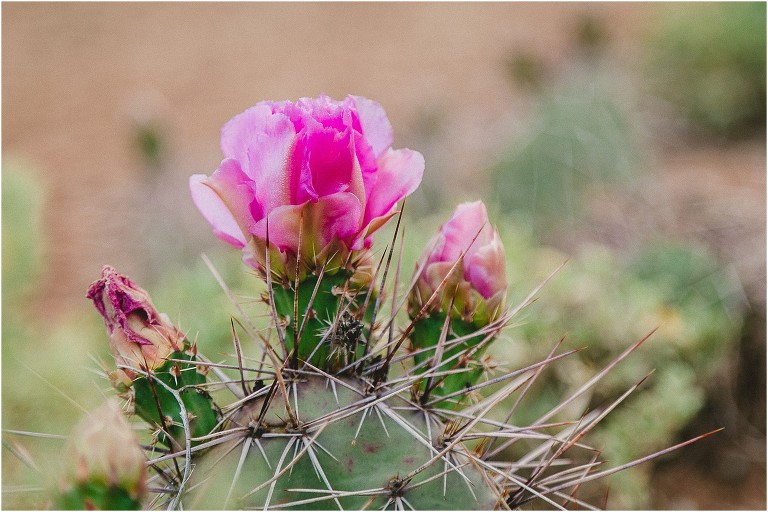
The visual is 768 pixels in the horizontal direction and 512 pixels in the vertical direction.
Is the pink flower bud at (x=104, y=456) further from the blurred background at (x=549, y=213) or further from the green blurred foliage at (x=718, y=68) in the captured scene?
the green blurred foliage at (x=718, y=68)

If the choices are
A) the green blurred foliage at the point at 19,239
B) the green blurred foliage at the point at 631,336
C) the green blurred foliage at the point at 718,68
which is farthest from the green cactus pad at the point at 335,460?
the green blurred foliage at the point at 718,68

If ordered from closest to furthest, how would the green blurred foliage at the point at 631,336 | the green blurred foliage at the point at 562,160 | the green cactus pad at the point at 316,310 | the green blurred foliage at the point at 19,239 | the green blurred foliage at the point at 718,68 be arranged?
the green cactus pad at the point at 316,310
the green blurred foliage at the point at 631,336
the green blurred foliage at the point at 19,239
the green blurred foliage at the point at 562,160
the green blurred foliage at the point at 718,68

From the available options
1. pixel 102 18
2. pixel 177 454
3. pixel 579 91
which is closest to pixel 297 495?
pixel 177 454

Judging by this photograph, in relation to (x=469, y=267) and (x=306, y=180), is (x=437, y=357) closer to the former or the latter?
(x=469, y=267)

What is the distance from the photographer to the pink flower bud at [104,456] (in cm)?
54

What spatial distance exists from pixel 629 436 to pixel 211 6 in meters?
9.15

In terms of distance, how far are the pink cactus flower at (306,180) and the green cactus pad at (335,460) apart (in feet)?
0.48

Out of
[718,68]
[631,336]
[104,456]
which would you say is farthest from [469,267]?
[718,68]

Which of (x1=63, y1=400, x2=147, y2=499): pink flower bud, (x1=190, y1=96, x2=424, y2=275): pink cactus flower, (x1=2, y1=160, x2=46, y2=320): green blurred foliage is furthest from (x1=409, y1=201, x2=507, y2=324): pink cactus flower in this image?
(x1=2, y1=160, x2=46, y2=320): green blurred foliage

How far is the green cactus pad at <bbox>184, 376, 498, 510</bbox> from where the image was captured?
28.8 inches

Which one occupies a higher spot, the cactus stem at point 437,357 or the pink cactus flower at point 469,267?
the pink cactus flower at point 469,267

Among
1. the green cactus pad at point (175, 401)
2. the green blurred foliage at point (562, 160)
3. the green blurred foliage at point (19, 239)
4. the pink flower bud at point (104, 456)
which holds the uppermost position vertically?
the pink flower bud at point (104, 456)

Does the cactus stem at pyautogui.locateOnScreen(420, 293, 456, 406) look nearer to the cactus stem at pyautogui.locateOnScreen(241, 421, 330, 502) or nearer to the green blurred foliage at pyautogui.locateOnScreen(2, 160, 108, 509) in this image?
the cactus stem at pyautogui.locateOnScreen(241, 421, 330, 502)

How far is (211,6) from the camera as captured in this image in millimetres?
9836
